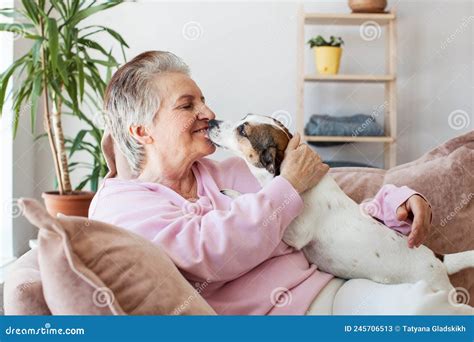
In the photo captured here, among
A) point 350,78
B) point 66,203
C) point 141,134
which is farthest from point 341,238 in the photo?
point 350,78

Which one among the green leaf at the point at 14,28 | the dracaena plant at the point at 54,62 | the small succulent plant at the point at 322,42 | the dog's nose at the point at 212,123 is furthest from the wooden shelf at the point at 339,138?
the dog's nose at the point at 212,123

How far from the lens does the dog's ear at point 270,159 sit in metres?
1.60

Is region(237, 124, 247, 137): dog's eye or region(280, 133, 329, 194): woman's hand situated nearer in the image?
region(280, 133, 329, 194): woman's hand

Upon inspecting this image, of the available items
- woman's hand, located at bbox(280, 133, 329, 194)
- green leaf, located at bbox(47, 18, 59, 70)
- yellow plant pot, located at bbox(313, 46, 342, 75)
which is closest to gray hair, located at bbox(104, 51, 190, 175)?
woman's hand, located at bbox(280, 133, 329, 194)

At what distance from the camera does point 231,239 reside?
1295 millimetres

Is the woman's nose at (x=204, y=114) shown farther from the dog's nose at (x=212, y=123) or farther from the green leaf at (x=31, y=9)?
the green leaf at (x=31, y=9)

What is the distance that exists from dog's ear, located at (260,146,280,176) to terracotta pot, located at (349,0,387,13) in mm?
2642

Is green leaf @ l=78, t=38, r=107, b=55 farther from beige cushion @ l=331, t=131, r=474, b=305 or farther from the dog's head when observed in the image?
beige cushion @ l=331, t=131, r=474, b=305

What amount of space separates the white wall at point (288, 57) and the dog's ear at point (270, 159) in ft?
8.46

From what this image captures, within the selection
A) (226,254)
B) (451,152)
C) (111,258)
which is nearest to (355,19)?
(451,152)

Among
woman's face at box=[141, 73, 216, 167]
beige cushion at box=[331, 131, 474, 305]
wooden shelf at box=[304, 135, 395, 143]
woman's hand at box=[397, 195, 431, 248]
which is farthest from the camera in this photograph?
wooden shelf at box=[304, 135, 395, 143]

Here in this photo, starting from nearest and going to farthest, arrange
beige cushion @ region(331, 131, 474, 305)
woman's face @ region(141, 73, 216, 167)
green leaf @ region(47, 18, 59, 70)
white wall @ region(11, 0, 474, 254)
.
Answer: woman's face @ region(141, 73, 216, 167) < beige cushion @ region(331, 131, 474, 305) < green leaf @ region(47, 18, 59, 70) < white wall @ region(11, 0, 474, 254)

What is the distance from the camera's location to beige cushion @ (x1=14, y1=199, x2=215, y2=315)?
39.2 inches

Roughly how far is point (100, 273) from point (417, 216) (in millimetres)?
774
